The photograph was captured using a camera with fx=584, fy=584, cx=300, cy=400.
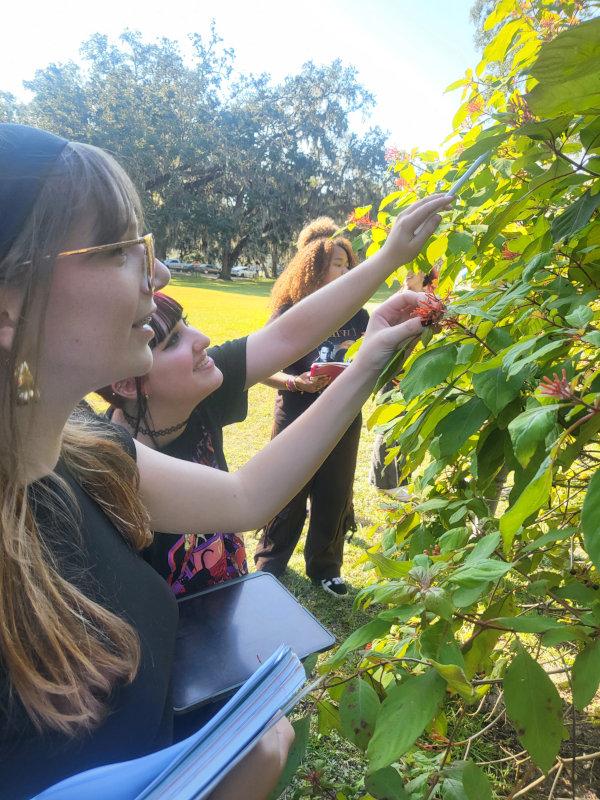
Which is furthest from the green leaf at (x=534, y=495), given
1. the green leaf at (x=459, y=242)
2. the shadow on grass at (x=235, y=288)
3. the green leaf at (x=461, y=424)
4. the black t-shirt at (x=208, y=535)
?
the shadow on grass at (x=235, y=288)

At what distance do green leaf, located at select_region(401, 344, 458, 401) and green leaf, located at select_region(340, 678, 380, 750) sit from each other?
1.54ft

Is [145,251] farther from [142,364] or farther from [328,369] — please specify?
[328,369]

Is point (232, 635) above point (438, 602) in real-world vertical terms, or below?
below

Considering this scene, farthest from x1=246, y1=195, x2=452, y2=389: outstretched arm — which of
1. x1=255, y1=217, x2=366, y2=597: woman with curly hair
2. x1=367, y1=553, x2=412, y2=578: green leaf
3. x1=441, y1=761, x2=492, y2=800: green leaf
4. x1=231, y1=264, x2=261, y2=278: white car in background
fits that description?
x1=231, y1=264, x2=261, y2=278: white car in background

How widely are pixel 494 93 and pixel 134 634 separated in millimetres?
1535

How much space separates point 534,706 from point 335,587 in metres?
2.69

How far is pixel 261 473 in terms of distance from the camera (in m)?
1.34

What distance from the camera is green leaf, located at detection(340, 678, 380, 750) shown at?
0.89 meters

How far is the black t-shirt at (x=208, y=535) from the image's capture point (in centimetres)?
152

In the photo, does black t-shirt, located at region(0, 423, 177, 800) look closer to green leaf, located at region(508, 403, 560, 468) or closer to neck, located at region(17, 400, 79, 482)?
neck, located at region(17, 400, 79, 482)

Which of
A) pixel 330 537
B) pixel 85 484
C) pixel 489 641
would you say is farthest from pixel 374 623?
pixel 330 537

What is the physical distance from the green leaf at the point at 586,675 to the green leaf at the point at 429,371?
1.37 feet

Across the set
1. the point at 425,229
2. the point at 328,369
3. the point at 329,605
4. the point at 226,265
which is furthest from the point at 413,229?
the point at 226,265

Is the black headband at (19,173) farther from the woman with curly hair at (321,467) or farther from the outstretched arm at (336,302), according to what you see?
the woman with curly hair at (321,467)
